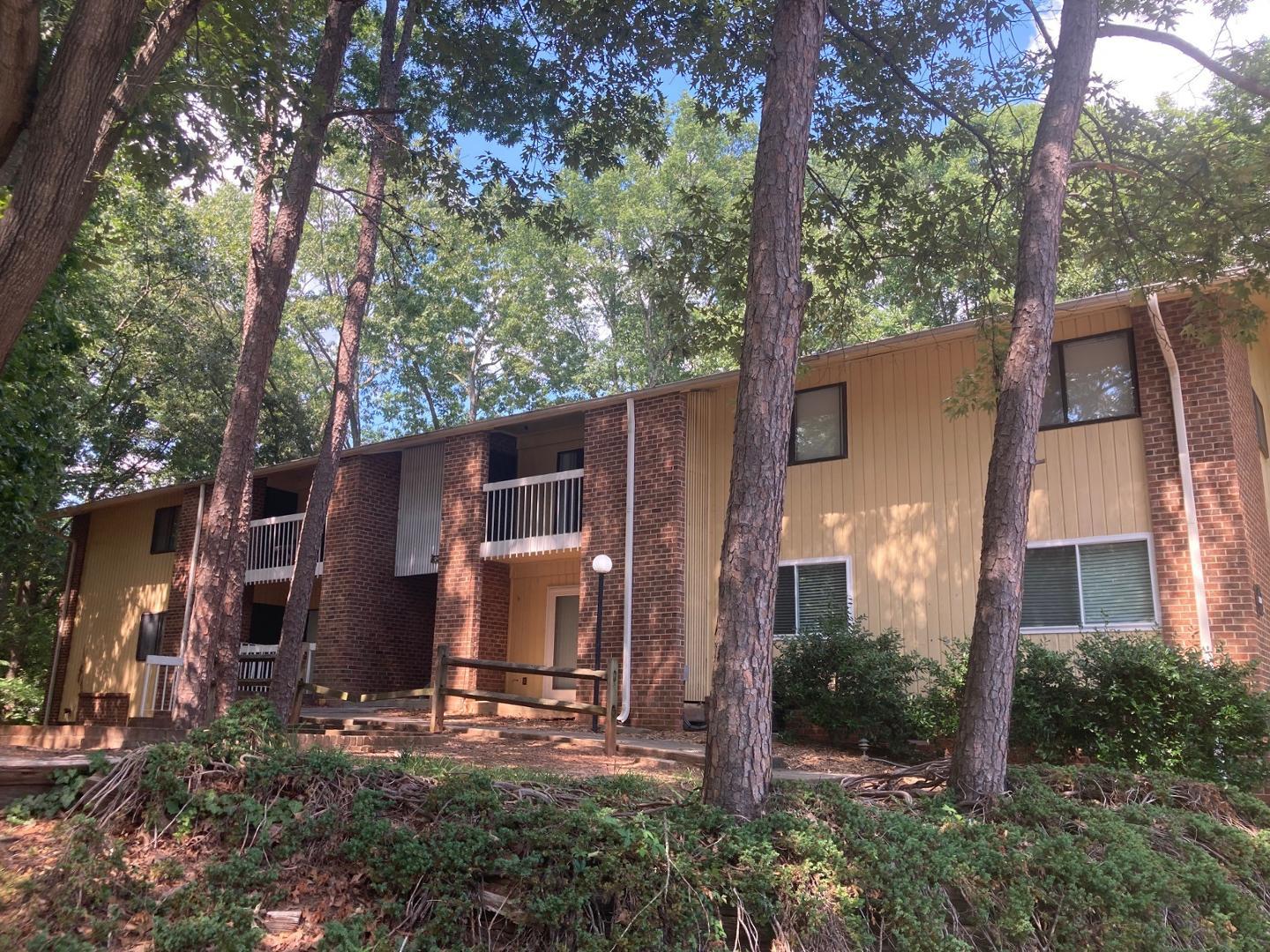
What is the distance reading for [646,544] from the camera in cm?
1505

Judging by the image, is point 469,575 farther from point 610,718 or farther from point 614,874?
point 614,874

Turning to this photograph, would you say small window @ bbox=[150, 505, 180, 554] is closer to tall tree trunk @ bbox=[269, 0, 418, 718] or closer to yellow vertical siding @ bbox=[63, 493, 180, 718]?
yellow vertical siding @ bbox=[63, 493, 180, 718]

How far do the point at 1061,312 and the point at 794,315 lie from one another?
279 inches

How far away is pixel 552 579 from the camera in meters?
18.4

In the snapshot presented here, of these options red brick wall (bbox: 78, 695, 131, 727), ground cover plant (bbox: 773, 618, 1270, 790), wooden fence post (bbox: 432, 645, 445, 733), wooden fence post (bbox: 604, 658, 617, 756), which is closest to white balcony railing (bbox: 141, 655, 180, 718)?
red brick wall (bbox: 78, 695, 131, 727)

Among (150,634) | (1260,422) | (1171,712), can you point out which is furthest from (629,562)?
(150,634)

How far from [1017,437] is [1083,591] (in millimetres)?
5876

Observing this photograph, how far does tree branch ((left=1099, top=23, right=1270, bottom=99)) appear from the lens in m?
8.38

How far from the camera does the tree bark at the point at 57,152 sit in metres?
4.88

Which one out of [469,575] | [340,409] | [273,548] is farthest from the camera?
[273,548]

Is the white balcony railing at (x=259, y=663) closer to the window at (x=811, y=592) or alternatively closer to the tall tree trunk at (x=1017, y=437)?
the window at (x=811, y=592)

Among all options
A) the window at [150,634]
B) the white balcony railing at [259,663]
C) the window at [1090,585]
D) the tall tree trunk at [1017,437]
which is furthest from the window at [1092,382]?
the window at [150,634]

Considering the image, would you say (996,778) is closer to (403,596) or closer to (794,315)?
(794,315)

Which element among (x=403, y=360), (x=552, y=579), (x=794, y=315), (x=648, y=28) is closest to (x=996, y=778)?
(x=794, y=315)
